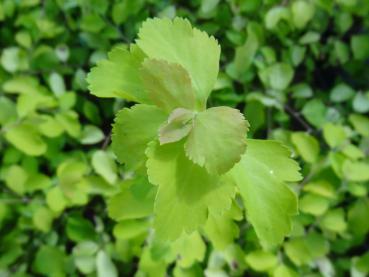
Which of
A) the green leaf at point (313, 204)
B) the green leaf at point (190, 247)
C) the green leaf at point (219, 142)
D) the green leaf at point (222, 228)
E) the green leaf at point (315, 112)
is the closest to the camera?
the green leaf at point (219, 142)

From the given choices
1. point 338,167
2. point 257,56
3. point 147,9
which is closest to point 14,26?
point 147,9

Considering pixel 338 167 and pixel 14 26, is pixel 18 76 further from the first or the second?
pixel 338 167

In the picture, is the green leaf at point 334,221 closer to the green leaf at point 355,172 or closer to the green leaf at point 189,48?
the green leaf at point 355,172

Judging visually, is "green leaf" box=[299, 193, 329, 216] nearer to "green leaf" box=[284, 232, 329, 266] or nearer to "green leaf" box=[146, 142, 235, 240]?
"green leaf" box=[284, 232, 329, 266]

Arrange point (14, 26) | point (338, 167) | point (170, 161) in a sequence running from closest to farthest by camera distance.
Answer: point (170, 161) < point (338, 167) < point (14, 26)

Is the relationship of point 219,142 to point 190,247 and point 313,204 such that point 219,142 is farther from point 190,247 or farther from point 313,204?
point 313,204

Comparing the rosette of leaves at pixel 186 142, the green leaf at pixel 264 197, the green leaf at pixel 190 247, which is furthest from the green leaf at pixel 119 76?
the green leaf at pixel 190 247
